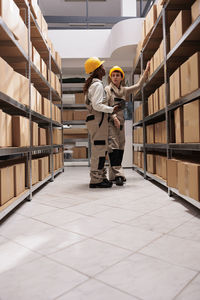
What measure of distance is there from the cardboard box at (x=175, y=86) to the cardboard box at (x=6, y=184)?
1515 mm

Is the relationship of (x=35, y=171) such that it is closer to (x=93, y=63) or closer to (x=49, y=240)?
(x=93, y=63)

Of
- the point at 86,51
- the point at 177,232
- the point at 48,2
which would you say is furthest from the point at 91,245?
the point at 48,2

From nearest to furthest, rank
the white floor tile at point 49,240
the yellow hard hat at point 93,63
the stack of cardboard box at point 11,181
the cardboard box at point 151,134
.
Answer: the white floor tile at point 49,240
the stack of cardboard box at point 11,181
the yellow hard hat at point 93,63
the cardboard box at point 151,134

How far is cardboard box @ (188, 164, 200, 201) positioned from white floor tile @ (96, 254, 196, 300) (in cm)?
79

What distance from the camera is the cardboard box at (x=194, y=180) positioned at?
173 cm

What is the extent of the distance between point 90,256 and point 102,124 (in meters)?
1.97

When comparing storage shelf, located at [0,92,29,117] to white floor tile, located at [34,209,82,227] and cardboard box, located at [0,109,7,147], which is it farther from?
white floor tile, located at [34,209,82,227]

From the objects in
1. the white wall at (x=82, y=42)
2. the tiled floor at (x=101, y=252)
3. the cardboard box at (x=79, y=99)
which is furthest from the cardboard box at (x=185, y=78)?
the cardboard box at (x=79, y=99)

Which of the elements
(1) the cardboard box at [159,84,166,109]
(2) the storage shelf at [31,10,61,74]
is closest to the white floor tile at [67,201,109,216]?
(1) the cardboard box at [159,84,166,109]

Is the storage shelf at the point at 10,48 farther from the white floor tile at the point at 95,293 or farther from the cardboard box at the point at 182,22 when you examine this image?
the white floor tile at the point at 95,293

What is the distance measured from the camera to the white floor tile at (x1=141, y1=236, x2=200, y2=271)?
43.4 inches

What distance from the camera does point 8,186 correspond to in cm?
193

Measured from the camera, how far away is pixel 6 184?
73.6 inches

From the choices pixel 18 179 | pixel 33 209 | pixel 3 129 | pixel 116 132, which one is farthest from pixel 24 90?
pixel 116 132
